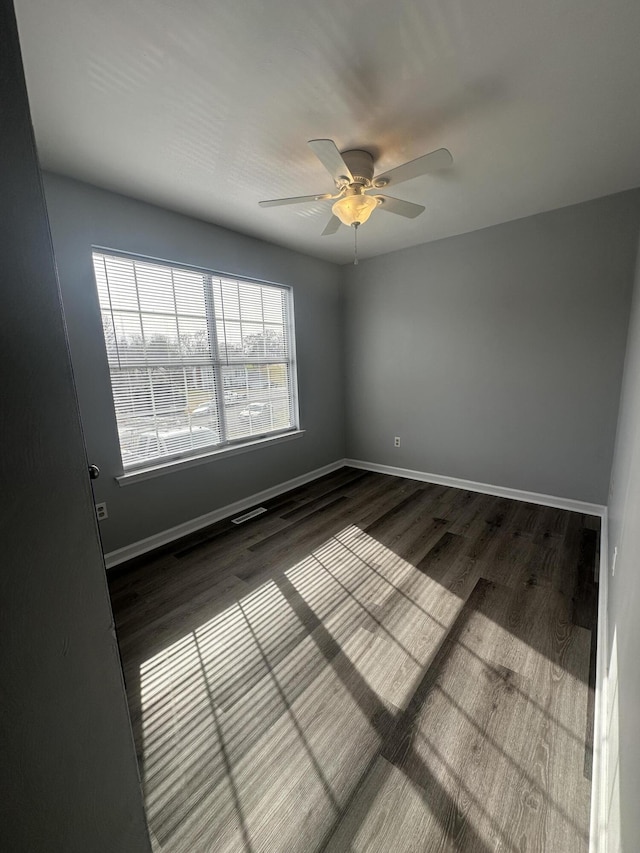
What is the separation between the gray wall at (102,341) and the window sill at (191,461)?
53 mm

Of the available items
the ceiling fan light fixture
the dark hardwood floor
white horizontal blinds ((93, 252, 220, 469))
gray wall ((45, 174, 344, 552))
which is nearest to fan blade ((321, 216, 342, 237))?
the ceiling fan light fixture

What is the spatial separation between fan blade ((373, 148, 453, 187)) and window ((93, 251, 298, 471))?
169 centimetres

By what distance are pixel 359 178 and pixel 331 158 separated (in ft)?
1.25

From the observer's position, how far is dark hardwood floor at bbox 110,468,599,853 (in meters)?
1.06

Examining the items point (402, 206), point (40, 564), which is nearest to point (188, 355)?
point (402, 206)

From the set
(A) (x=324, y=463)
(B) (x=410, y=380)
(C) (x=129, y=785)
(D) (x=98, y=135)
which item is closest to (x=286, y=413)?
(A) (x=324, y=463)

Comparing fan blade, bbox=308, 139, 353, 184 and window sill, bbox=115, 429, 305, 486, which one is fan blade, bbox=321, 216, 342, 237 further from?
window sill, bbox=115, 429, 305, 486

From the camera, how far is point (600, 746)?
1.21 metres

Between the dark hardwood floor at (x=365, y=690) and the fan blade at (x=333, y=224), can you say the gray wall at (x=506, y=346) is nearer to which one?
the dark hardwood floor at (x=365, y=690)

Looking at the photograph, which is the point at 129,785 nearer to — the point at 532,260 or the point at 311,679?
the point at 311,679

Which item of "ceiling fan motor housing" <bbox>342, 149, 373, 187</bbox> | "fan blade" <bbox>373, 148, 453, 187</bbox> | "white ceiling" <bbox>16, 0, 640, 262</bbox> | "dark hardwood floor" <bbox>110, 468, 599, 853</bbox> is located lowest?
"dark hardwood floor" <bbox>110, 468, 599, 853</bbox>

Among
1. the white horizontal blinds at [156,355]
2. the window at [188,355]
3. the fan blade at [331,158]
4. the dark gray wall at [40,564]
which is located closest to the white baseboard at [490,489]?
the window at [188,355]

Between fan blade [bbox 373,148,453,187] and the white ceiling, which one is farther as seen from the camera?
fan blade [bbox 373,148,453,187]

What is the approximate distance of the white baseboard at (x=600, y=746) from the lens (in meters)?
0.99
